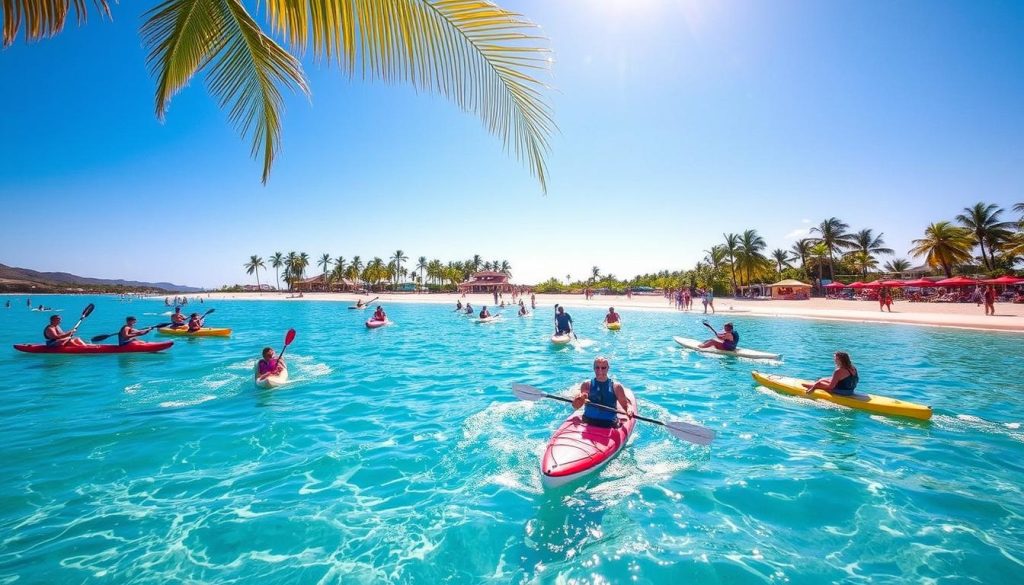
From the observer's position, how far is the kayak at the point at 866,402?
8180 millimetres

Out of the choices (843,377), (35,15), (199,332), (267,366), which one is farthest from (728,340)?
(199,332)

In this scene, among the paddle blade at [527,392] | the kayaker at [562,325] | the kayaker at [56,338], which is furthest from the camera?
the kayaker at [562,325]

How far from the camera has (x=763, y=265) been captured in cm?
5981

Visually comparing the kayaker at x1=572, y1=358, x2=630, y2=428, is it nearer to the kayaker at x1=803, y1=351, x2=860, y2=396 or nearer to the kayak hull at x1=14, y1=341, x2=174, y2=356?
the kayaker at x1=803, y1=351, x2=860, y2=396

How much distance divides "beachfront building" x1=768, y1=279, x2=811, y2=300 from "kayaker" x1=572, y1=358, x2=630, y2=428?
54556mm

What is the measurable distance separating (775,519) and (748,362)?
427 inches

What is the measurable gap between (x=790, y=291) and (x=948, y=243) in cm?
1596

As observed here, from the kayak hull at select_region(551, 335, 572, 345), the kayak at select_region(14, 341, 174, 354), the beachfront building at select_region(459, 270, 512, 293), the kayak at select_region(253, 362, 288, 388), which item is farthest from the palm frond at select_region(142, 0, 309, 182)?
the beachfront building at select_region(459, 270, 512, 293)

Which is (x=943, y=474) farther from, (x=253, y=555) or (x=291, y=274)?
(x=291, y=274)

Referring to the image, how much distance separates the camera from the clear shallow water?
4.34m

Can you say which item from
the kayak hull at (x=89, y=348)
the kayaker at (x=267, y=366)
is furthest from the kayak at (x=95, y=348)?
the kayaker at (x=267, y=366)

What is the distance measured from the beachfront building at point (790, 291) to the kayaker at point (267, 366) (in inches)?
2235

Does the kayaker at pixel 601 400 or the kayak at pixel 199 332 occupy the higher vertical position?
the kayaker at pixel 601 400

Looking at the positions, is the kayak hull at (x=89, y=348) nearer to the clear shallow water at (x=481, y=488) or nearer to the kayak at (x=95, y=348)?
the kayak at (x=95, y=348)
